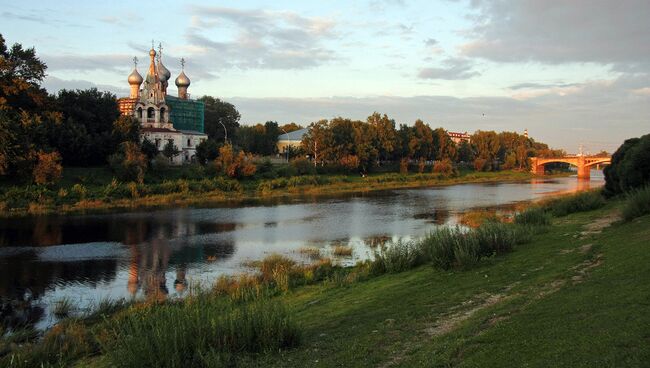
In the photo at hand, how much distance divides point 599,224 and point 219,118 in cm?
8683

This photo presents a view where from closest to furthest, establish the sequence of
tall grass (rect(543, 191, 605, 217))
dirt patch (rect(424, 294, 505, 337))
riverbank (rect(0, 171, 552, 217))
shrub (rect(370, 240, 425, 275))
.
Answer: dirt patch (rect(424, 294, 505, 337)) → shrub (rect(370, 240, 425, 275)) → tall grass (rect(543, 191, 605, 217)) → riverbank (rect(0, 171, 552, 217))

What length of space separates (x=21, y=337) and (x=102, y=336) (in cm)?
313

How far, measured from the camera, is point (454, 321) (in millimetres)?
9148

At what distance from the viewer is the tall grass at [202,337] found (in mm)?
7613

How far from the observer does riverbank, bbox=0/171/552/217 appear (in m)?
42.4

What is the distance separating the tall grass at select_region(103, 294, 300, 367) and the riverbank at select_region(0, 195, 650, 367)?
26 millimetres

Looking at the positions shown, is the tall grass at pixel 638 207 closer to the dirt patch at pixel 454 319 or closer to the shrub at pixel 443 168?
the dirt patch at pixel 454 319

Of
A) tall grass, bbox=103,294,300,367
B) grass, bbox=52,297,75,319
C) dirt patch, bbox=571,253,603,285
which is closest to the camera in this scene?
tall grass, bbox=103,294,300,367

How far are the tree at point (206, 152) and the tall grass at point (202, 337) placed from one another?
5915 cm

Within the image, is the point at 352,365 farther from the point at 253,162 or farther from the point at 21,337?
the point at 253,162

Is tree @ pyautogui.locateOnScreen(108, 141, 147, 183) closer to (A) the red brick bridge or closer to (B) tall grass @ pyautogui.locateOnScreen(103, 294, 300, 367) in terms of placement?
(B) tall grass @ pyautogui.locateOnScreen(103, 294, 300, 367)

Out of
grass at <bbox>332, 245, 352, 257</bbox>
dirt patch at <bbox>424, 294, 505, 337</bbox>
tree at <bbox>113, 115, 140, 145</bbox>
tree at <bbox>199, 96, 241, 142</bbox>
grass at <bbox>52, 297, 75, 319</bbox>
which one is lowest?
grass at <bbox>52, 297, 75, 319</bbox>

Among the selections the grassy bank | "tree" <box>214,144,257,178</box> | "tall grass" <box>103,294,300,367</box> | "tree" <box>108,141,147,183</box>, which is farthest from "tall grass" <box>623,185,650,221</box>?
"tree" <box>214,144,257,178</box>

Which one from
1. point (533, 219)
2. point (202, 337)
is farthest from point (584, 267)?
point (533, 219)
